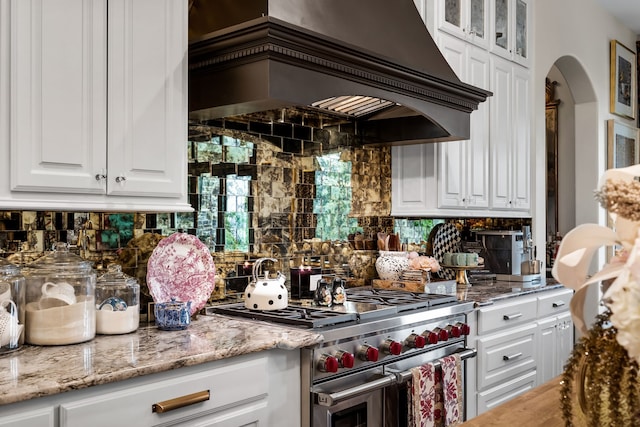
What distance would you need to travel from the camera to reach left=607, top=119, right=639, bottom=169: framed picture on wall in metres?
5.90

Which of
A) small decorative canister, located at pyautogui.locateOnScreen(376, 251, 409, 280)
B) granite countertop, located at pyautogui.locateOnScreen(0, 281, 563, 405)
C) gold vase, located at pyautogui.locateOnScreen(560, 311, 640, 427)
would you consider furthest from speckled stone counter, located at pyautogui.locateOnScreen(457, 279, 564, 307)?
gold vase, located at pyautogui.locateOnScreen(560, 311, 640, 427)

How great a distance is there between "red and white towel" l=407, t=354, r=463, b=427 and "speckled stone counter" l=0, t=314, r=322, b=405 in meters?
0.67

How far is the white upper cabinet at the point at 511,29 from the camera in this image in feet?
13.6

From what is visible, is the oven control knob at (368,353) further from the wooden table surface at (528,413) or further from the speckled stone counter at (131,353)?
the wooden table surface at (528,413)

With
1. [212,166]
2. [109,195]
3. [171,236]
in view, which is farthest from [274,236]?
[109,195]

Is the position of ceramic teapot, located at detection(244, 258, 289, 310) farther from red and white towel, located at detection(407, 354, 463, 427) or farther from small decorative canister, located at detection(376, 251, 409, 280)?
small decorative canister, located at detection(376, 251, 409, 280)

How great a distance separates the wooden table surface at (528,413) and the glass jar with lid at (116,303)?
4.23ft

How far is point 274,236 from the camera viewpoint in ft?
10.1

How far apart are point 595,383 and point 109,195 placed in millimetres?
1632

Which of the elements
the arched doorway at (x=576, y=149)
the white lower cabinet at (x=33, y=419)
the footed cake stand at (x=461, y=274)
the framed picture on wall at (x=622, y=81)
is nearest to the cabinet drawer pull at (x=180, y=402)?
the white lower cabinet at (x=33, y=419)

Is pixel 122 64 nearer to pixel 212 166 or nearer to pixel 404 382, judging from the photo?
pixel 212 166

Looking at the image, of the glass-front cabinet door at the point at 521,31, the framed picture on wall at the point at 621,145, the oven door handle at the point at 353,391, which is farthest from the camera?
the framed picture on wall at the point at 621,145

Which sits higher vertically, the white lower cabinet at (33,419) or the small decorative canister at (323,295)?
the small decorative canister at (323,295)

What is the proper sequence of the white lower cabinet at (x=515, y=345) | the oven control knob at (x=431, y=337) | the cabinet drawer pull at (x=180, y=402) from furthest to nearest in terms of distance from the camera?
the white lower cabinet at (x=515, y=345) → the oven control knob at (x=431, y=337) → the cabinet drawer pull at (x=180, y=402)
